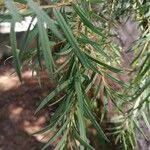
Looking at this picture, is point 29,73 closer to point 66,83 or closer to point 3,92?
point 3,92

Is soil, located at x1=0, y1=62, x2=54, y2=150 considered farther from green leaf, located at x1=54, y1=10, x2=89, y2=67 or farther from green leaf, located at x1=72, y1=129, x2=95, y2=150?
green leaf, located at x1=54, y1=10, x2=89, y2=67

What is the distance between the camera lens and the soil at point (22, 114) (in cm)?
420

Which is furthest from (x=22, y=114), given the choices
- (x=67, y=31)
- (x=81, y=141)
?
(x=67, y=31)

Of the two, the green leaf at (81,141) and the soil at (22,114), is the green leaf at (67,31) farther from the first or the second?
the soil at (22,114)

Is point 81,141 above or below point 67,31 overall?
below

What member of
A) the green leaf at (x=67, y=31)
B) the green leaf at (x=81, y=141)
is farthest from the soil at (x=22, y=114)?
the green leaf at (x=67, y=31)

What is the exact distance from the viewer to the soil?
4.20 meters

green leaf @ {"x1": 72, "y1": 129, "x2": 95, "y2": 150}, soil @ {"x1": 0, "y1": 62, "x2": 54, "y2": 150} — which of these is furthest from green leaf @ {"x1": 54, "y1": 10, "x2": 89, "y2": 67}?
soil @ {"x1": 0, "y1": 62, "x2": 54, "y2": 150}

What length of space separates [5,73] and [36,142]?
1.24m

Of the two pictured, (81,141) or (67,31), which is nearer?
(67,31)

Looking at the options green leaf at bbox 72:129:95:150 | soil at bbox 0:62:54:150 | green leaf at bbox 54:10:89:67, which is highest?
green leaf at bbox 54:10:89:67

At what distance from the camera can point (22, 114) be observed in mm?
4445

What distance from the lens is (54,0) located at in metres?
0.96

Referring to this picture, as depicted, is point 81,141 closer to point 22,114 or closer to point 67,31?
point 67,31
